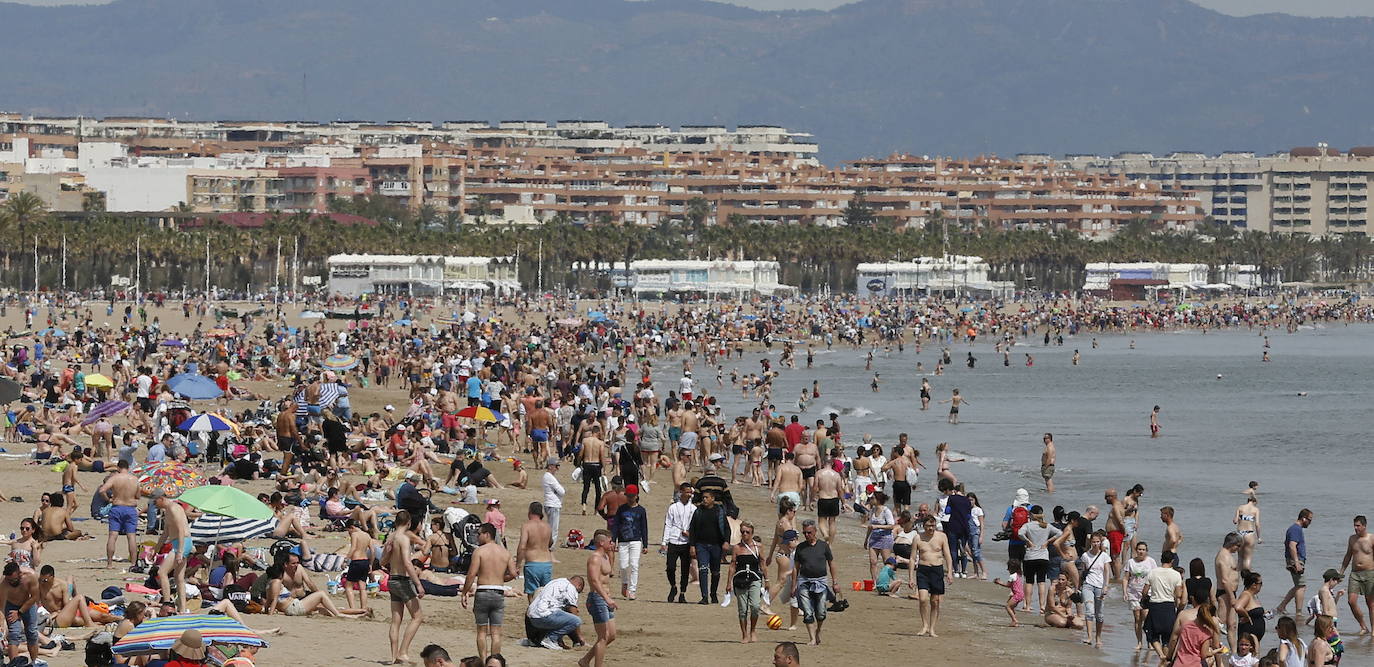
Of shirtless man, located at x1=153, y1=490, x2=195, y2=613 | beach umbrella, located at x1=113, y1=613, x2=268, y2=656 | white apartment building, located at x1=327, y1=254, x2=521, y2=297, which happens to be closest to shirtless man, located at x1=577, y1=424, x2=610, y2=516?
shirtless man, located at x1=153, y1=490, x2=195, y2=613

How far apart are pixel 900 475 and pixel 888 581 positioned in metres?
3.65

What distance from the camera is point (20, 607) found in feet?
41.7

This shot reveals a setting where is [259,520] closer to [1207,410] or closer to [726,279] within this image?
[1207,410]

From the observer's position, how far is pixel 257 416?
98.3 ft

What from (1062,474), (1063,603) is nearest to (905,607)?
(1063,603)

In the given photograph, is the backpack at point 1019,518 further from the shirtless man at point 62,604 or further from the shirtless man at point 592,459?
the shirtless man at point 62,604

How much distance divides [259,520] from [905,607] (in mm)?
5751

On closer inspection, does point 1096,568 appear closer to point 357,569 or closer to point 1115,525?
point 1115,525

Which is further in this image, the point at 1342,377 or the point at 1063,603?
the point at 1342,377

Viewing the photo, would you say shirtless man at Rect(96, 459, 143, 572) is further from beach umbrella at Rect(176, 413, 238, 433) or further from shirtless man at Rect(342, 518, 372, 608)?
beach umbrella at Rect(176, 413, 238, 433)

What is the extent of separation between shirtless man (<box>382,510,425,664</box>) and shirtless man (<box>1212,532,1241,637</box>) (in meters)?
6.32

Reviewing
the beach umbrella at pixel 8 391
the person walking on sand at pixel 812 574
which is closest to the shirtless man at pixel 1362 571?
the person walking on sand at pixel 812 574

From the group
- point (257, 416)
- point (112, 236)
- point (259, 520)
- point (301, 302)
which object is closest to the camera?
point (259, 520)

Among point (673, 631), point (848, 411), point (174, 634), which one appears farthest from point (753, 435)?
point (174, 634)
